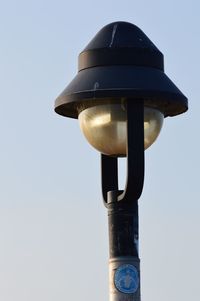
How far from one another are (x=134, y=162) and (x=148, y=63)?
922 mm

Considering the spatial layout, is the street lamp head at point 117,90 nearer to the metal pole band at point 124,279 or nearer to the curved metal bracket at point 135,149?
the curved metal bracket at point 135,149

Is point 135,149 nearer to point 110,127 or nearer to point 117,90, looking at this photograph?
point 110,127

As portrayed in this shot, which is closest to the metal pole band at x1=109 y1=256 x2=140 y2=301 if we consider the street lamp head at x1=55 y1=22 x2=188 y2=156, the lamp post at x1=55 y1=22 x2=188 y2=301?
the lamp post at x1=55 y1=22 x2=188 y2=301

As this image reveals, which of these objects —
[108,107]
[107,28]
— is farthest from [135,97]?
[107,28]

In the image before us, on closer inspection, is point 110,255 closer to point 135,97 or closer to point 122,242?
point 122,242

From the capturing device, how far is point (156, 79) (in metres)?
8.77

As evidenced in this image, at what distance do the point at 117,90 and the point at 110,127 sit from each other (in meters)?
0.37

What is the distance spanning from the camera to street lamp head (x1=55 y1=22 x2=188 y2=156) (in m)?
8.61

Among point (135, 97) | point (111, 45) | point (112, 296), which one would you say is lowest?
point (112, 296)

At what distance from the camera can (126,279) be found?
28.6ft

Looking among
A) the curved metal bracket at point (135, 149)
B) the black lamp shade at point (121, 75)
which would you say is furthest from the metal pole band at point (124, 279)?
the black lamp shade at point (121, 75)

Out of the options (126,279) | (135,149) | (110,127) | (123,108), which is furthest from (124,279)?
(123,108)

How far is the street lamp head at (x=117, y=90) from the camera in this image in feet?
28.2

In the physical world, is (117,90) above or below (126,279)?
above
